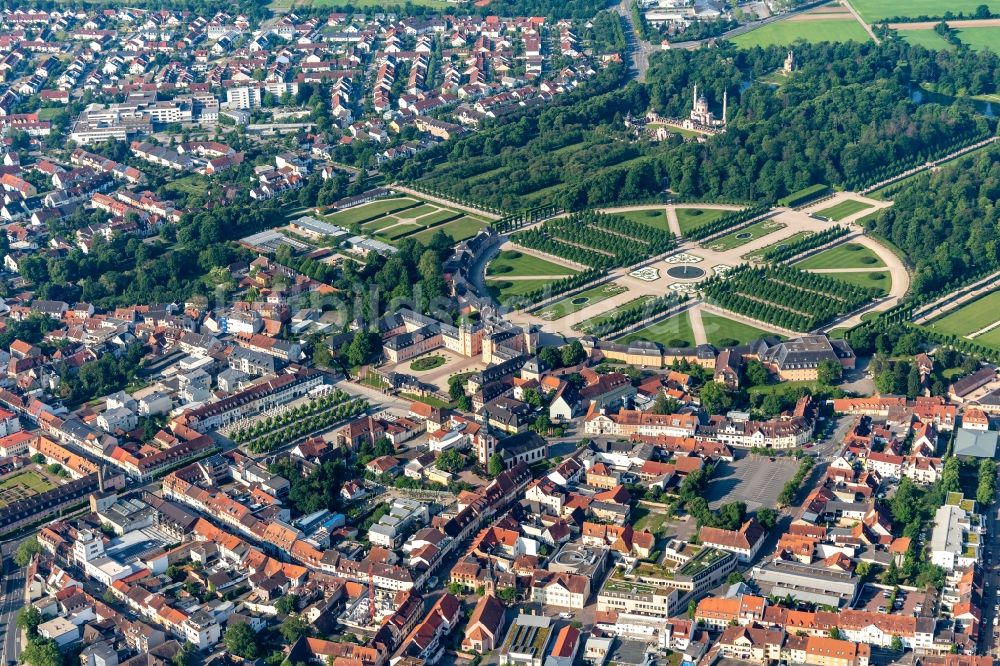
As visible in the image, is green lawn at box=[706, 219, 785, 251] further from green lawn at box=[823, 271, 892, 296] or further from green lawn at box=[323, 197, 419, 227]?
green lawn at box=[323, 197, 419, 227]

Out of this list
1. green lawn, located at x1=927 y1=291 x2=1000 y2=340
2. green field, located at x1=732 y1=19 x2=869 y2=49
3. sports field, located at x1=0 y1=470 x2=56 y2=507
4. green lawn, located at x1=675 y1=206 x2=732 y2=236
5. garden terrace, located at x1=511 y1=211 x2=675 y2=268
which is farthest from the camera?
green field, located at x1=732 y1=19 x2=869 y2=49

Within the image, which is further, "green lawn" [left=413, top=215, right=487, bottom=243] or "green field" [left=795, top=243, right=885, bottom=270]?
"green lawn" [left=413, top=215, right=487, bottom=243]

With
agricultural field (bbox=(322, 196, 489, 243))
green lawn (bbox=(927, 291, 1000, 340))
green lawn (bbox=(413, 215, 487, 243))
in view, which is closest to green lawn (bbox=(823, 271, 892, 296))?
green lawn (bbox=(927, 291, 1000, 340))

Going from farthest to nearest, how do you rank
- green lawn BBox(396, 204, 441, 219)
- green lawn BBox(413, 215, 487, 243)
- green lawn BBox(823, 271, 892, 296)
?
green lawn BBox(396, 204, 441, 219)
green lawn BBox(413, 215, 487, 243)
green lawn BBox(823, 271, 892, 296)

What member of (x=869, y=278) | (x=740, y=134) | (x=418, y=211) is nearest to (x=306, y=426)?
(x=418, y=211)

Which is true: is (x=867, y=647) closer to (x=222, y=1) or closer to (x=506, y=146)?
(x=506, y=146)
